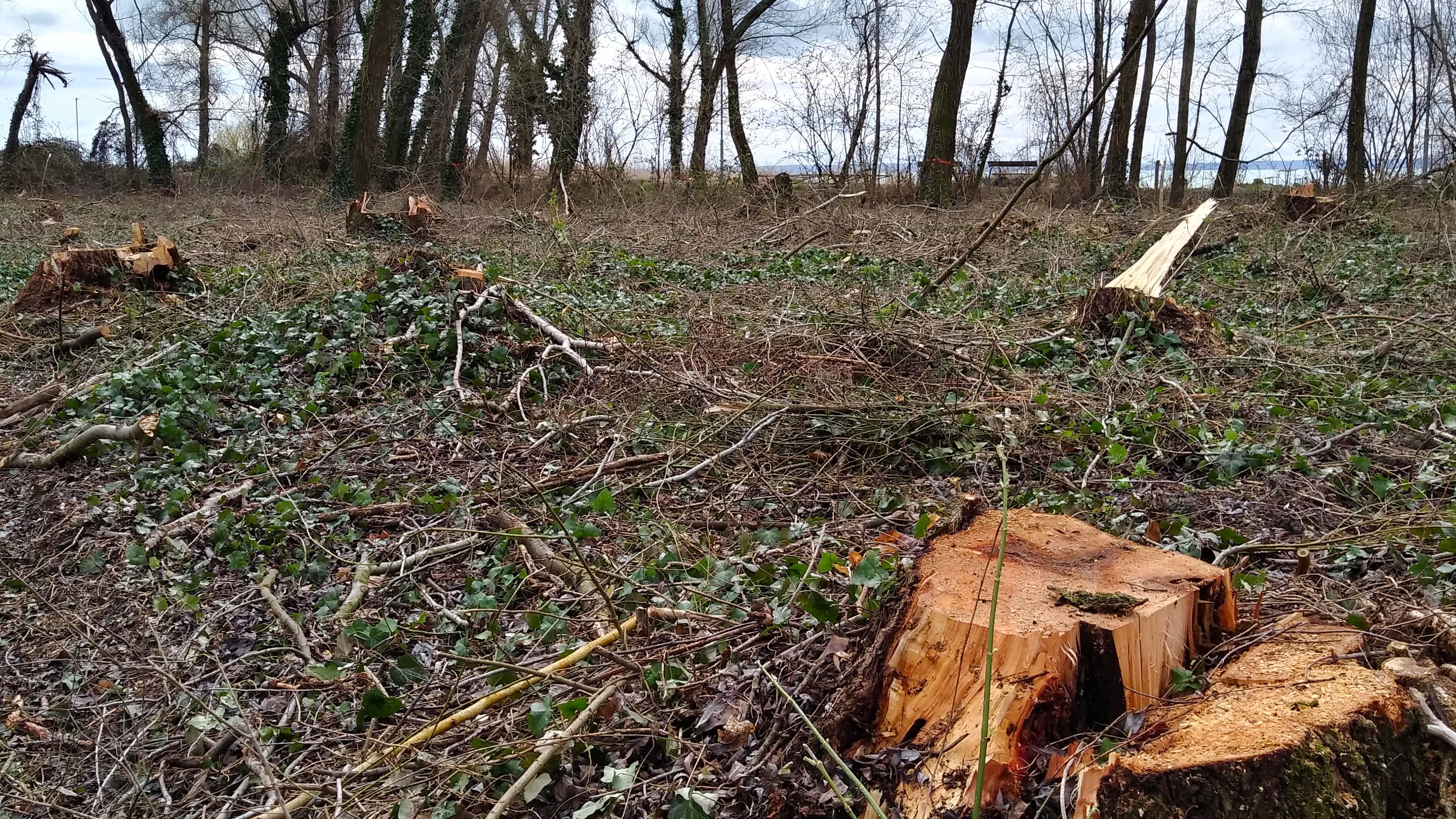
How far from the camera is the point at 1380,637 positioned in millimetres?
1660

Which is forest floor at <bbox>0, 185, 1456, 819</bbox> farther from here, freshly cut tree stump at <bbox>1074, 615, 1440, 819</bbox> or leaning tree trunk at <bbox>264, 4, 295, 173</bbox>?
leaning tree trunk at <bbox>264, 4, 295, 173</bbox>

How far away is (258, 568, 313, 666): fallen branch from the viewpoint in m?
2.90

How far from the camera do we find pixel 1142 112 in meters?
18.0

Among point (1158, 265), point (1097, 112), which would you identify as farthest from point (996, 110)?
point (1158, 265)

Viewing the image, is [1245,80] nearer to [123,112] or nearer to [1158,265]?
[1158,265]

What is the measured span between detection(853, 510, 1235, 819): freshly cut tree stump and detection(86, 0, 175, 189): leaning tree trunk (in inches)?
841

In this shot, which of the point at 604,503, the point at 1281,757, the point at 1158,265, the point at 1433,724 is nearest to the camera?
the point at 1281,757

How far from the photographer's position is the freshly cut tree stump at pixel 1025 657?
4.88 ft

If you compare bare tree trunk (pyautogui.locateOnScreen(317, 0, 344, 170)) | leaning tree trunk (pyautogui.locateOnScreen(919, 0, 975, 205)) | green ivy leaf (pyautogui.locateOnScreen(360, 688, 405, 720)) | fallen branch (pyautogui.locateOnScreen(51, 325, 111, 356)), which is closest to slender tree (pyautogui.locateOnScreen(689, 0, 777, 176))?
leaning tree trunk (pyautogui.locateOnScreen(919, 0, 975, 205))

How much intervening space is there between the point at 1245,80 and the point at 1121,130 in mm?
2189

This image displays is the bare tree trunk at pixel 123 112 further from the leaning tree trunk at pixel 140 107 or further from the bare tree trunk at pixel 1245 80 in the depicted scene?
the bare tree trunk at pixel 1245 80

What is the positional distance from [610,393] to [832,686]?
347 centimetres

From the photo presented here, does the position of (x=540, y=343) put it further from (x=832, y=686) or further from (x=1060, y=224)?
(x=1060, y=224)

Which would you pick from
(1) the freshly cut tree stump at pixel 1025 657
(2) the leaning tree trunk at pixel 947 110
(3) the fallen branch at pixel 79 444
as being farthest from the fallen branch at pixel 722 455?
(2) the leaning tree trunk at pixel 947 110
